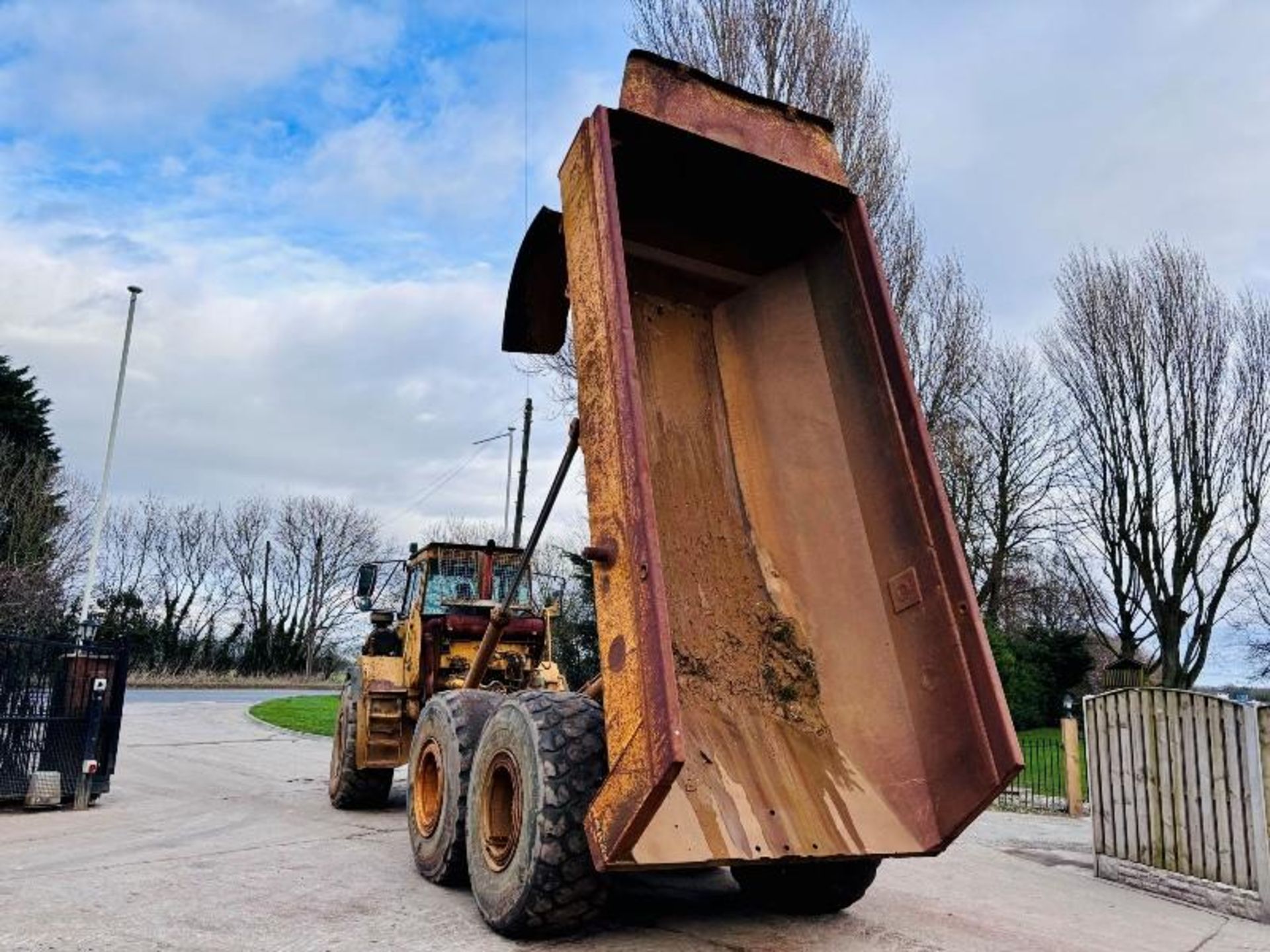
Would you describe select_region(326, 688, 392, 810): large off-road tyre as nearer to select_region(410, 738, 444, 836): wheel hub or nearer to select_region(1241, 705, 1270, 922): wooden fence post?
select_region(410, 738, 444, 836): wheel hub

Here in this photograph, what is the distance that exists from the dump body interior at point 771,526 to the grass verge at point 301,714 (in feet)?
40.0

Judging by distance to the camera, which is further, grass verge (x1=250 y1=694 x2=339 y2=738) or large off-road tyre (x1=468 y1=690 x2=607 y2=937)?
grass verge (x1=250 y1=694 x2=339 y2=738)

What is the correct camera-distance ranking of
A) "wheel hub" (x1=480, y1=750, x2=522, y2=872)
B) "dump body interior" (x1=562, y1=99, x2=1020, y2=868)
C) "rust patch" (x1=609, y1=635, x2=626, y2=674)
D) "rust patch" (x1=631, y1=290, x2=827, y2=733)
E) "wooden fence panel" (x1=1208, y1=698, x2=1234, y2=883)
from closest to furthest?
"rust patch" (x1=609, y1=635, x2=626, y2=674)
"dump body interior" (x1=562, y1=99, x2=1020, y2=868)
"wheel hub" (x1=480, y1=750, x2=522, y2=872)
"rust patch" (x1=631, y1=290, x2=827, y2=733)
"wooden fence panel" (x1=1208, y1=698, x2=1234, y2=883)

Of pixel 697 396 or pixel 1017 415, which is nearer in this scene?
pixel 697 396

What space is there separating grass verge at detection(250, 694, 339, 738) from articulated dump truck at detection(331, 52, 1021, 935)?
12116 millimetres

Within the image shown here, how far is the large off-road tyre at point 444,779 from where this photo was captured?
5.08m

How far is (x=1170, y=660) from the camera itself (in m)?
18.8

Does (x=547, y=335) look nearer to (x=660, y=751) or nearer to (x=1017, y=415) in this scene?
(x=660, y=751)

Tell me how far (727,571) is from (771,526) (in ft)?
1.26

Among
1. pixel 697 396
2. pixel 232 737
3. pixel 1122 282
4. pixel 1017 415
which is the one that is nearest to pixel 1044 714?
pixel 1017 415

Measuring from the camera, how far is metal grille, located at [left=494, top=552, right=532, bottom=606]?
948 cm

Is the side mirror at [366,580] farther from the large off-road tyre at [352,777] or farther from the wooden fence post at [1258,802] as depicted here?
the wooden fence post at [1258,802]

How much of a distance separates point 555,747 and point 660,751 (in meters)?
0.83

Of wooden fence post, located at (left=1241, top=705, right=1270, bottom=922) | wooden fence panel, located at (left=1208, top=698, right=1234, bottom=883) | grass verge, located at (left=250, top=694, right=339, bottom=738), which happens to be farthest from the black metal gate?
wooden fence post, located at (left=1241, top=705, right=1270, bottom=922)
